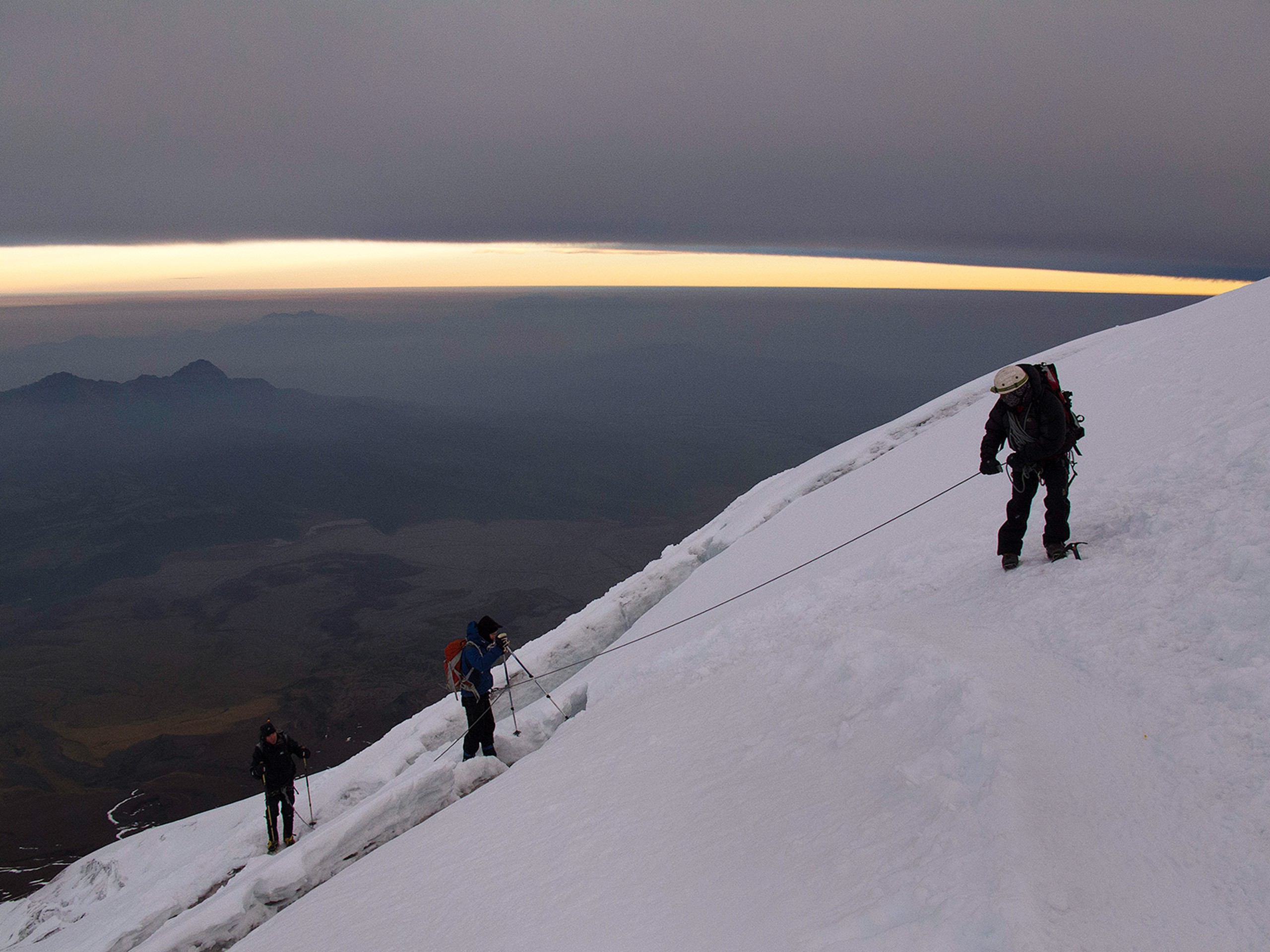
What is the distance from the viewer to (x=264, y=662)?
16025 centimetres

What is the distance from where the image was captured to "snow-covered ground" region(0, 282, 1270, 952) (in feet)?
11.3

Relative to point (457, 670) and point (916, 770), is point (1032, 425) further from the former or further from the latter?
point (457, 670)

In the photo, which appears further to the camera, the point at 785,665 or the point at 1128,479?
the point at 1128,479

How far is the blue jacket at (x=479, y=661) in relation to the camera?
408 inches

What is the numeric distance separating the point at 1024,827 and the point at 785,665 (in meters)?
3.51

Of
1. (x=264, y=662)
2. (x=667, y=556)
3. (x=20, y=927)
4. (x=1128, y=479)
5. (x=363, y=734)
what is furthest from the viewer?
(x=264, y=662)

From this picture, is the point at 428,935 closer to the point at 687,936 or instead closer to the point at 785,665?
the point at 687,936

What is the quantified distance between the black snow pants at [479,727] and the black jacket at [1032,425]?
7776 millimetres

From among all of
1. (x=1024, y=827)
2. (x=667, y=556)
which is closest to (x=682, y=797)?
(x=1024, y=827)

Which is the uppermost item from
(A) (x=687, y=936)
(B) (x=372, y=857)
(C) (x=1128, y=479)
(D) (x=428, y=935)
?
(C) (x=1128, y=479)

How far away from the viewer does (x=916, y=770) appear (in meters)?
4.35

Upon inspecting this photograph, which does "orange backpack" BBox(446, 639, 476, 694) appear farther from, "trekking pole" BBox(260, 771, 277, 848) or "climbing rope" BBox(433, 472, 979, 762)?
"trekking pole" BBox(260, 771, 277, 848)

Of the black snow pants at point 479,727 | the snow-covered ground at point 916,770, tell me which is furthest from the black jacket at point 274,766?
the black snow pants at point 479,727

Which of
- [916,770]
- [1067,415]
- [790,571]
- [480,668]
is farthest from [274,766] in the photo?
[1067,415]
